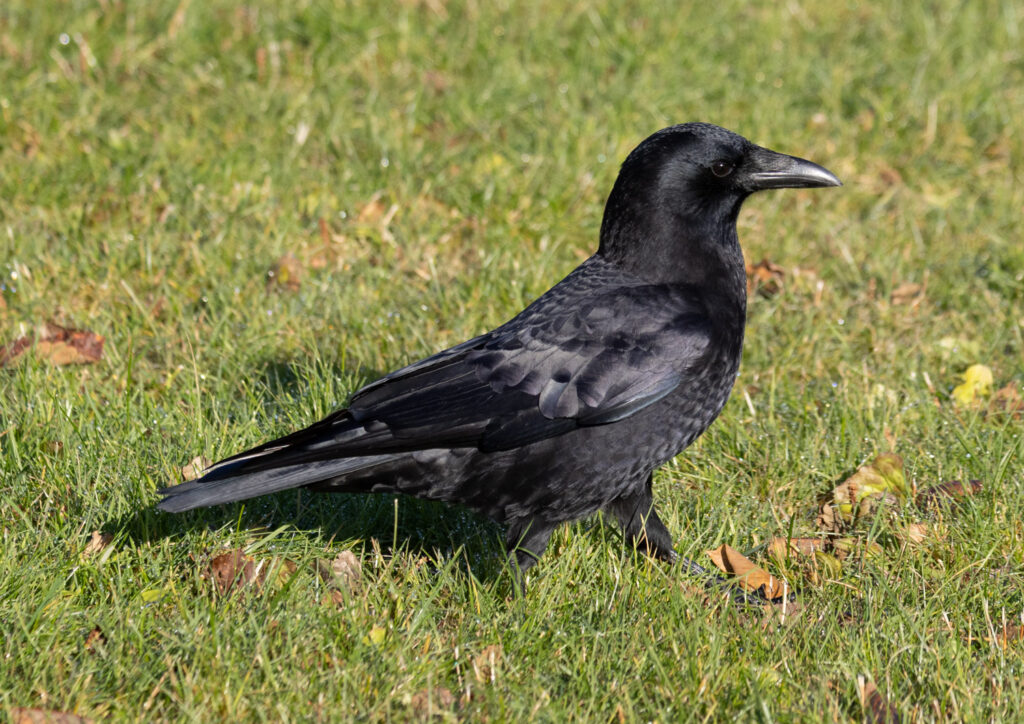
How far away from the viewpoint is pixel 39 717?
2789mm

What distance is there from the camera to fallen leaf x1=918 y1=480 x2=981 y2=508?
392 centimetres

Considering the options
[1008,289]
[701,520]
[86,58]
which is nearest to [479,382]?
[701,520]

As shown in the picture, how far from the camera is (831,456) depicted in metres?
4.22

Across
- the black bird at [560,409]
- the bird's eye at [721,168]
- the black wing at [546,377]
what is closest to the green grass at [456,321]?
the black bird at [560,409]

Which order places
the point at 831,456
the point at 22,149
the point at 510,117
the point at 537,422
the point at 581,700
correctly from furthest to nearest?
the point at 510,117
the point at 22,149
the point at 831,456
the point at 537,422
the point at 581,700

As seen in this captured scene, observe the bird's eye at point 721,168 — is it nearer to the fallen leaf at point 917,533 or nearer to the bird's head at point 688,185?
the bird's head at point 688,185

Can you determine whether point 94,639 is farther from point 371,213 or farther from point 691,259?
point 371,213

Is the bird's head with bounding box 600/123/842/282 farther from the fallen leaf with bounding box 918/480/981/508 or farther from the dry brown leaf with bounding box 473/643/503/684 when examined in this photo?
the dry brown leaf with bounding box 473/643/503/684

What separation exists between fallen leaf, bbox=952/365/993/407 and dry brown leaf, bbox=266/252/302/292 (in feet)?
9.40

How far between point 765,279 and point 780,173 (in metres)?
1.84

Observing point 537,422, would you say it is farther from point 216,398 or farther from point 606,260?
point 216,398

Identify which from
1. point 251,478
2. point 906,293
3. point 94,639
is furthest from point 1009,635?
point 906,293

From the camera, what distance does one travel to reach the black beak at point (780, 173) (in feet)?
12.6

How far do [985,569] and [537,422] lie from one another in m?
1.40
